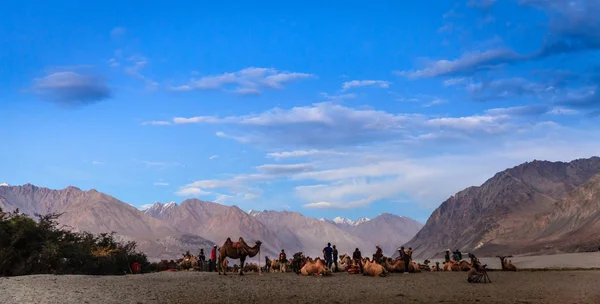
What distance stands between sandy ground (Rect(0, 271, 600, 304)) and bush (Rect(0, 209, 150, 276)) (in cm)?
1138

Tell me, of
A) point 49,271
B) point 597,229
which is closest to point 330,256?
point 49,271

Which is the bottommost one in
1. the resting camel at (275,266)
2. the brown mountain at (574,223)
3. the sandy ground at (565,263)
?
the sandy ground at (565,263)

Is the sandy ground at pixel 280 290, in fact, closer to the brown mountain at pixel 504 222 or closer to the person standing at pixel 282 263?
the person standing at pixel 282 263

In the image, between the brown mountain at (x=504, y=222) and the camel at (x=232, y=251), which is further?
the brown mountain at (x=504, y=222)

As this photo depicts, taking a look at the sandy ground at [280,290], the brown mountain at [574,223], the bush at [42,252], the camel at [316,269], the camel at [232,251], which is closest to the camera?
the sandy ground at [280,290]

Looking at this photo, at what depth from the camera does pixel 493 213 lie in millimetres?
179250

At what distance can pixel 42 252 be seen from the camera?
122 ft

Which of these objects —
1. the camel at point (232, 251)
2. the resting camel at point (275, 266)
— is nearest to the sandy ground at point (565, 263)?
the resting camel at point (275, 266)

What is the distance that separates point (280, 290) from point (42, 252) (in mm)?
19149

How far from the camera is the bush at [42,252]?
A: 120 ft

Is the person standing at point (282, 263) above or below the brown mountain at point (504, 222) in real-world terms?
below

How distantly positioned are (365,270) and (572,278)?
11772 millimetres

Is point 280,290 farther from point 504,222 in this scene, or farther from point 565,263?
point 504,222

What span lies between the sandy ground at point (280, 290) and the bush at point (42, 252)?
37.3 feet
